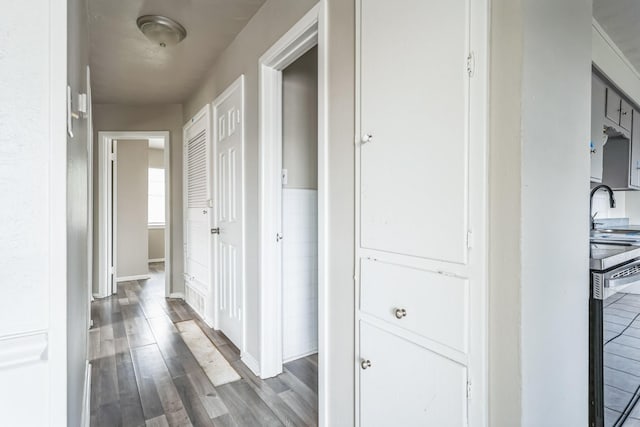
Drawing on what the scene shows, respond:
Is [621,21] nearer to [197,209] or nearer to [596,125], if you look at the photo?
[596,125]

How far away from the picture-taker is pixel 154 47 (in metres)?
2.63

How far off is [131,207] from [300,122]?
3793mm

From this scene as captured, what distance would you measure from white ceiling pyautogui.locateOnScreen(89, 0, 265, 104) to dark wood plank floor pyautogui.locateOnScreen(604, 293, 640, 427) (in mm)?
2546

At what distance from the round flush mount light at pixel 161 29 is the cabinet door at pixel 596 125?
9.67 feet

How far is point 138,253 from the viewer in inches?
200

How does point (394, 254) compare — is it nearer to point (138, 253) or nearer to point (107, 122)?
point (107, 122)

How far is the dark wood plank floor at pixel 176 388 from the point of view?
68.7 inches

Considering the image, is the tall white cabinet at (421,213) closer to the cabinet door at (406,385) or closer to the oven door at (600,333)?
the cabinet door at (406,385)

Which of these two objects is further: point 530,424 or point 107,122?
point 107,122

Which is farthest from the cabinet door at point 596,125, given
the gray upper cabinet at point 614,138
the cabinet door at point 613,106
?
the cabinet door at point 613,106

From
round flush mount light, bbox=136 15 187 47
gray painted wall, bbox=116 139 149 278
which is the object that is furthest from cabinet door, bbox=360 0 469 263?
gray painted wall, bbox=116 139 149 278

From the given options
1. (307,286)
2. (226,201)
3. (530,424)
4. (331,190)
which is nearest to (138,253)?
(226,201)

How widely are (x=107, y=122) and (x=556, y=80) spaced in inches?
185

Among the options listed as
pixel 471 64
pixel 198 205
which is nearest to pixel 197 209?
pixel 198 205
